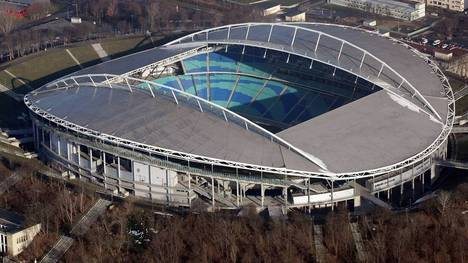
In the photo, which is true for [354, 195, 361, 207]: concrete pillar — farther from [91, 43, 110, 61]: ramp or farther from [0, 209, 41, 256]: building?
[91, 43, 110, 61]: ramp

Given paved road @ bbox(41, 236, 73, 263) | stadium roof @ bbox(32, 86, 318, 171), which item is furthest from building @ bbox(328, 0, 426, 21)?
paved road @ bbox(41, 236, 73, 263)

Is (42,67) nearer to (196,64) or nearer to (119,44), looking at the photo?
(119,44)

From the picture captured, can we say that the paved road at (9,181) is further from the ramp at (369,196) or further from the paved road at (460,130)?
the paved road at (460,130)

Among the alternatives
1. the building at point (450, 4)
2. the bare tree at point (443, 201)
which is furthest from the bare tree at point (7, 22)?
the bare tree at point (443, 201)

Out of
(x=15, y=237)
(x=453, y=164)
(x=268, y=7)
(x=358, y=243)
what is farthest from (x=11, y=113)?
(x=268, y=7)

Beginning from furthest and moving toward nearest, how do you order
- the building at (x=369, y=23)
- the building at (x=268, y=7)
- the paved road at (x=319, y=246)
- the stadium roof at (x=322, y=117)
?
the building at (x=268, y=7) < the building at (x=369, y=23) < the stadium roof at (x=322, y=117) < the paved road at (x=319, y=246)

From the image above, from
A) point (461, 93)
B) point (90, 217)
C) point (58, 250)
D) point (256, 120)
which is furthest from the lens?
point (461, 93)
